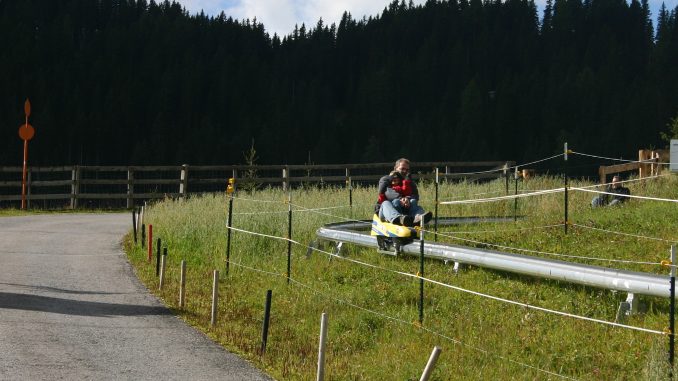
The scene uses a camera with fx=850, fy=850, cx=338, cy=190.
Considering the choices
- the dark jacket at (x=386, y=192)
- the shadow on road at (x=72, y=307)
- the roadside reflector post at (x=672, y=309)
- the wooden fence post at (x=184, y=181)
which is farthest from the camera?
the wooden fence post at (x=184, y=181)

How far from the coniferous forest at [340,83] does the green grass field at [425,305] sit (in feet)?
244

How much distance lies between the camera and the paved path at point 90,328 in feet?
27.2

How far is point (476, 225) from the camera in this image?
17016 mm

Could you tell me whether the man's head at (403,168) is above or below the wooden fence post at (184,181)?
above

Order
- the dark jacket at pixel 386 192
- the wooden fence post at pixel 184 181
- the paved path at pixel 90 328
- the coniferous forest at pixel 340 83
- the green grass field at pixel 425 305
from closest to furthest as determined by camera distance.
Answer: the green grass field at pixel 425 305 < the paved path at pixel 90 328 < the dark jacket at pixel 386 192 < the wooden fence post at pixel 184 181 < the coniferous forest at pixel 340 83

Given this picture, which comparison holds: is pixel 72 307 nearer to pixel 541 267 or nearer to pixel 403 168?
pixel 403 168

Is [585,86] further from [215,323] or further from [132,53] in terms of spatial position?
[215,323]

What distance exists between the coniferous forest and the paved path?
72.9 meters

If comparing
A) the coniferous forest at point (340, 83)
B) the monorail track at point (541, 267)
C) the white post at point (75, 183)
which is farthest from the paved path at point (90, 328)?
the coniferous forest at point (340, 83)

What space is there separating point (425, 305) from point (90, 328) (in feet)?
13.4

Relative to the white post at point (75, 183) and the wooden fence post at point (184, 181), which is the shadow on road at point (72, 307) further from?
the white post at point (75, 183)

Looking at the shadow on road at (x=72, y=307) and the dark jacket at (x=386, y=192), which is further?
the dark jacket at (x=386, y=192)

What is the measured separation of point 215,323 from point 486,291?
3438 mm

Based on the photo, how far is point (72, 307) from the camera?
38.2 ft
